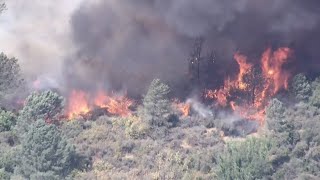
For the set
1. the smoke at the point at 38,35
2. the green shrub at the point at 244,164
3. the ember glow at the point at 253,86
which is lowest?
the green shrub at the point at 244,164

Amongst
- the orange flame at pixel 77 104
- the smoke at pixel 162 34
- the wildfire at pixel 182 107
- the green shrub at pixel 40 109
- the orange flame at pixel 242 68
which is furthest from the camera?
the smoke at pixel 162 34

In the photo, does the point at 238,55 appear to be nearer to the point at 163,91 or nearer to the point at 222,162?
the point at 163,91

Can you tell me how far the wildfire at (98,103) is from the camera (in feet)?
192

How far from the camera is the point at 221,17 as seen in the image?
218 ft

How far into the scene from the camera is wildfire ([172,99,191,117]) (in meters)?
59.4

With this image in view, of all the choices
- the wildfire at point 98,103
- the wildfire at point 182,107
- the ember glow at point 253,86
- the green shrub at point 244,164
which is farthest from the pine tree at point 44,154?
the ember glow at point 253,86

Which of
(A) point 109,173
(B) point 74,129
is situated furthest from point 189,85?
(A) point 109,173

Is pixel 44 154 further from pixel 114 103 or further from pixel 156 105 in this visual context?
pixel 114 103

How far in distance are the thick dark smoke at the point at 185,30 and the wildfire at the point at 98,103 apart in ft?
17.0

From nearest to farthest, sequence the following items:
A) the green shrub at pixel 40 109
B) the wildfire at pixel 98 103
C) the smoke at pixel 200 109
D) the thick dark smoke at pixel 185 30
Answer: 1. the green shrub at pixel 40 109
2. the wildfire at pixel 98 103
3. the smoke at pixel 200 109
4. the thick dark smoke at pixel 185 30

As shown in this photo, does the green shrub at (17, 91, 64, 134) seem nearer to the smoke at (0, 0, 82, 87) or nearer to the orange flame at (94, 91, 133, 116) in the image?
the orange flame at (94, 91, 133, 116)

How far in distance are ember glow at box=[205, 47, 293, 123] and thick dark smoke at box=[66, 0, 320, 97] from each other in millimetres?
1380

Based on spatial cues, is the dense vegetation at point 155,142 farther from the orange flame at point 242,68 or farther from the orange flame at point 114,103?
the orange flame at point 242,68

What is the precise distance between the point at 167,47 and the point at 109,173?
2263 centimetres
